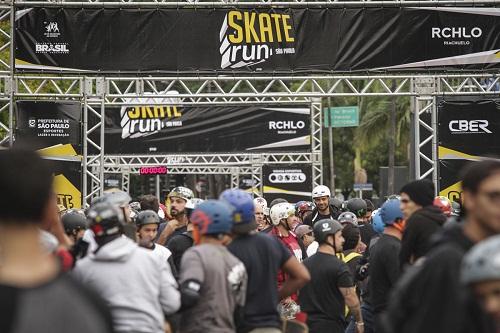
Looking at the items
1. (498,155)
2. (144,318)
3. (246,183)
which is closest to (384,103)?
(246,183)

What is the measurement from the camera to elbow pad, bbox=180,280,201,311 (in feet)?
24.7

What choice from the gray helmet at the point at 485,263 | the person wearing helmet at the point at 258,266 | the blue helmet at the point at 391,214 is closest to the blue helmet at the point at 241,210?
the person wearing helmet at the point at 258,266

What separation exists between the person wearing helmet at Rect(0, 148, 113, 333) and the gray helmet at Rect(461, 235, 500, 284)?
4.65ft

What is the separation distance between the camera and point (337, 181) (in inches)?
3044

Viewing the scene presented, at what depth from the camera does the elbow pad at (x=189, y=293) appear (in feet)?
24.7

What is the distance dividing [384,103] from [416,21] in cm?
4527

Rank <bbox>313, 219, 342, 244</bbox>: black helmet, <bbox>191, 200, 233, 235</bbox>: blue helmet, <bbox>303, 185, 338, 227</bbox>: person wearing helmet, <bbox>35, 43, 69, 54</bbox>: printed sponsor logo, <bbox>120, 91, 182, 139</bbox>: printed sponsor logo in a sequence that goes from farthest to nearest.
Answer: <bbox>120, 91, 182, 139</bbox>: printed sponsor logo, <bbox>35, 43, 69, 54</bbox>: printed sponsor logo, <bbox>303, 185, 338, 227</bbox>: person wearing helmet, <bbox>313, 219, 342, 244</bbox>: black helmet, <bbox>191, 200, 233, 235</bbox>: blue helmet

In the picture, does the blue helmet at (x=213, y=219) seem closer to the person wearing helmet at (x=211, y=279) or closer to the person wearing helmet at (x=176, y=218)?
the person wearing helmet at (x=211, y=279)

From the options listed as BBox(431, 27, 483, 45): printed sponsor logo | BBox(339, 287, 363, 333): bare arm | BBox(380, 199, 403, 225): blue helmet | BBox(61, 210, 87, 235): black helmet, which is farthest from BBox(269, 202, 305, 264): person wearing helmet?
BBox(431, 27, 483, 45): printed sponsor logo

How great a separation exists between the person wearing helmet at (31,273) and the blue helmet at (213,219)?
3937mm

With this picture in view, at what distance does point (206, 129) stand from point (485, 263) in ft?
104

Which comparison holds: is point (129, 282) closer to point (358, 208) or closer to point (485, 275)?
point (485, 275)

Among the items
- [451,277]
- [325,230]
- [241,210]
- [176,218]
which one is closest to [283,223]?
[176,218]

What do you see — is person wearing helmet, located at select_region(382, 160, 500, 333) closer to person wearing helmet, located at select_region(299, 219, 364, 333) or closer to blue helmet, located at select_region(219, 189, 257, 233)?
blue helmet, located at select_region(219, 189, 257, 233)
